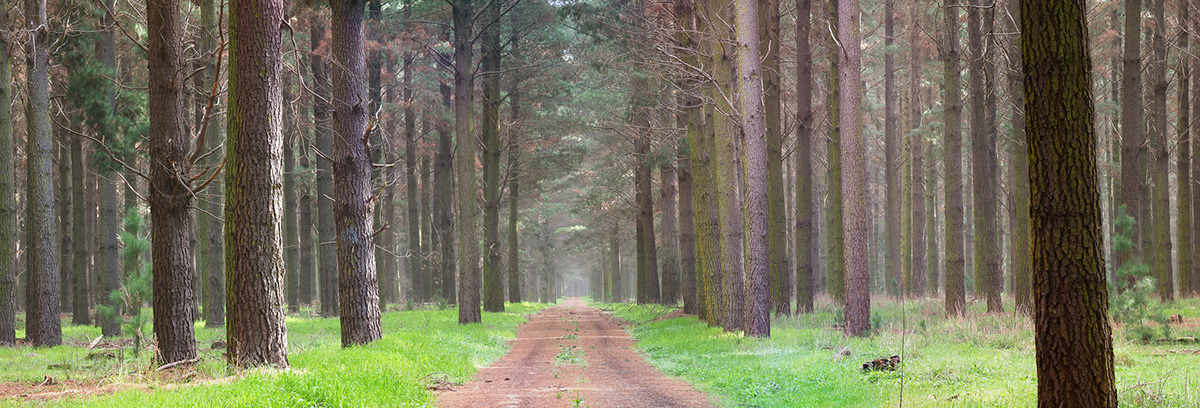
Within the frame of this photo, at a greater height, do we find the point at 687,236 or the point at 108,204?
the point at 108,204

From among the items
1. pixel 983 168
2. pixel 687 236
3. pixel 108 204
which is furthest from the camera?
pixel 687 236

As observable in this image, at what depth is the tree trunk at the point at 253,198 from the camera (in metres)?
9.06

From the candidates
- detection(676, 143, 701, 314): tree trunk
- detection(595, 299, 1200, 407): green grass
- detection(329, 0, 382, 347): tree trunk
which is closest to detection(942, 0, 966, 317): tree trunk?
detection(595, 299, 1200, 407): green grass

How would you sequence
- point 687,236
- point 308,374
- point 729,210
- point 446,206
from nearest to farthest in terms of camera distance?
point 308,374
point 729,210
point 687,236
point 446,206

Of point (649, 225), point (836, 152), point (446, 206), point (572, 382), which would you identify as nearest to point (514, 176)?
point (446, 206)

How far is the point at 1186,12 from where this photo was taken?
19875mm

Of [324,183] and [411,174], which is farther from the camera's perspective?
[411,174]

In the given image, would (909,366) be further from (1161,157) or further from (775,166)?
(1161,157)

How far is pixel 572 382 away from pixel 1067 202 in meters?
6.83

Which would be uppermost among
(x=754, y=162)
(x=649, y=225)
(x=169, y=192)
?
(x=754, y=162)

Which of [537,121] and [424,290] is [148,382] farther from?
[424,290]

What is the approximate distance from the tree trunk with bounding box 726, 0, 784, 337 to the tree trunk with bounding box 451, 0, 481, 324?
29.9 ft

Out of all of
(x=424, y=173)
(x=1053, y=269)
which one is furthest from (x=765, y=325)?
(x=424, y=173)

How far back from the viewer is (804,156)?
68.1ft
